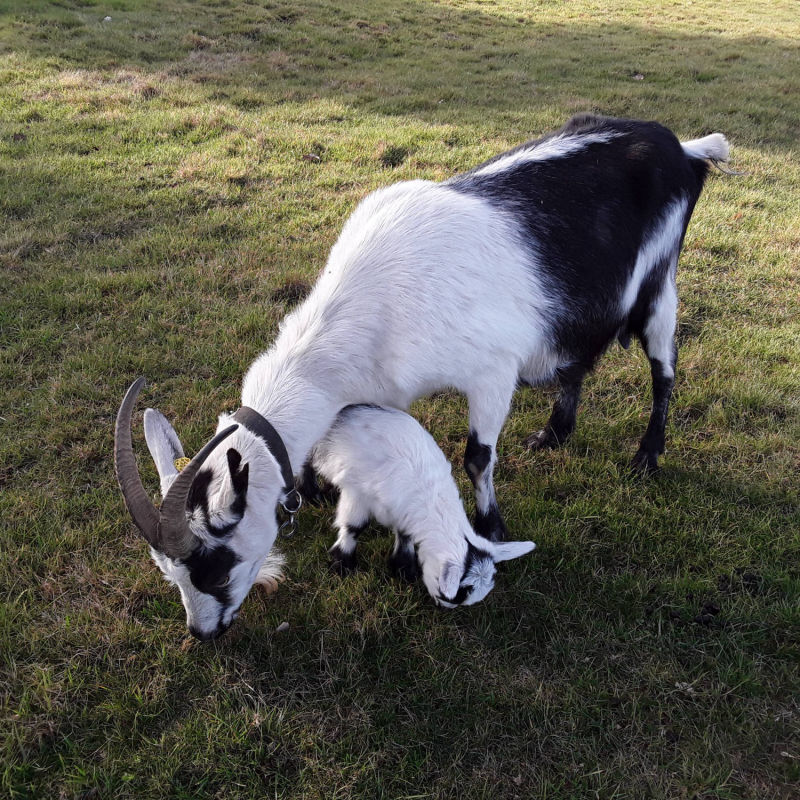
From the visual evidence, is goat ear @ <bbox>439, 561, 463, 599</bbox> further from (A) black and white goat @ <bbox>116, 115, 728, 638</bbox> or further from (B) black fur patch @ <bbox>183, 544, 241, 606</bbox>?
(B) black fur patch @ <bbox>183, 544, 241, 606</bbox>

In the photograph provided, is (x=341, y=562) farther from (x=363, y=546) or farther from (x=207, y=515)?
(x=207, y=515)

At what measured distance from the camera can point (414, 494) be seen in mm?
2756

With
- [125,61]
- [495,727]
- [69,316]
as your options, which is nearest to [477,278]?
[495,727]

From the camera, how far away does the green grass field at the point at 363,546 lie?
89.1 inches

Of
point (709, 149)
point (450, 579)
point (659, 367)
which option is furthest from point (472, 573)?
point (709, 149)

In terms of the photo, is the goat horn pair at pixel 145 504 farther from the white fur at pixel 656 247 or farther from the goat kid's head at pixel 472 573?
the white fur at pixel 656 247

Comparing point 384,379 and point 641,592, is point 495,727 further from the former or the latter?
point 384,379

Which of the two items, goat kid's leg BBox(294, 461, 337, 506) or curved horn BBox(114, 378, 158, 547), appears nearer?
curved horn BBox(114, 378, 158, 547)

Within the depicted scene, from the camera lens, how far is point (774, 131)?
27.0 ft

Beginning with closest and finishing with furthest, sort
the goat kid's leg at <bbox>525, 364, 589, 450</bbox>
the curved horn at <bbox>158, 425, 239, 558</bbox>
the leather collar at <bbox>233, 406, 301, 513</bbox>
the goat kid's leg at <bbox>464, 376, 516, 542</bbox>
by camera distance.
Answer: the curved horn at <bbox>158, 425, 239, 558</bbox> < the leather collar at <bbox>233, 406, 301, 513</bbox> < the goat kid's leg at <bbox>464, 376, 516, 542</bbox> < the goat kid's leg at <bbox>525, 364, 589, 450</bbox>

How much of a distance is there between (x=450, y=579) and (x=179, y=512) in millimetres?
1138

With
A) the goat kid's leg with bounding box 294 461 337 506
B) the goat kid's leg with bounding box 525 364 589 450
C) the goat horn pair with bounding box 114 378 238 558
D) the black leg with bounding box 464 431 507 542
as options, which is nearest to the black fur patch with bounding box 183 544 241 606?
the goat horn pair with bounding box 114 378 238 558

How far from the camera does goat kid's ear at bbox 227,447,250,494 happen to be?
215 centimetres

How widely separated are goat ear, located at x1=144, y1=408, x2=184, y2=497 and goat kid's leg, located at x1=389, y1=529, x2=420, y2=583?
1.04m
